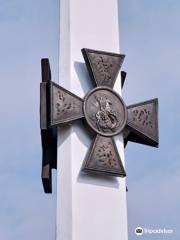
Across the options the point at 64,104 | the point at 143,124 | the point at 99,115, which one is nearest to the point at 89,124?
the point at 99,115

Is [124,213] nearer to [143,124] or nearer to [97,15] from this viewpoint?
[143,124]

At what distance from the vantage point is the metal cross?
7.86 meters

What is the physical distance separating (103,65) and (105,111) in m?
0.57

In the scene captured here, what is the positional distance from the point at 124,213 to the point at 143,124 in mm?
1098

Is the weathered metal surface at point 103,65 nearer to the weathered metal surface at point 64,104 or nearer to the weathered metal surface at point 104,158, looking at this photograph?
the weathered metal surface at point 64,104

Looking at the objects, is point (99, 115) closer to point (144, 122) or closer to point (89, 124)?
point (89, 124)

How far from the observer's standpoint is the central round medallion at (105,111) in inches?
314

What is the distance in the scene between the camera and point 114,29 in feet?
28.1

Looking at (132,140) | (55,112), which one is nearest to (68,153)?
(55,112)

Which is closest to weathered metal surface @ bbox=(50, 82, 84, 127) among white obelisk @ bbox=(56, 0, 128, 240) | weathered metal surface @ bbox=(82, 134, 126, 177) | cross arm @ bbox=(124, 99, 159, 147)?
white obelisk @ bbox=(56, 0, 128, 240)

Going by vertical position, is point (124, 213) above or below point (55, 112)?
below

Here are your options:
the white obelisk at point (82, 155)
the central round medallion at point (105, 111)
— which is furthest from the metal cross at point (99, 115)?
the white obelisk at point (82, 155)

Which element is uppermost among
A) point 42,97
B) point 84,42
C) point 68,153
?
point 84,42

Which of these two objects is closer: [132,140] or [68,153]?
[68,153]
